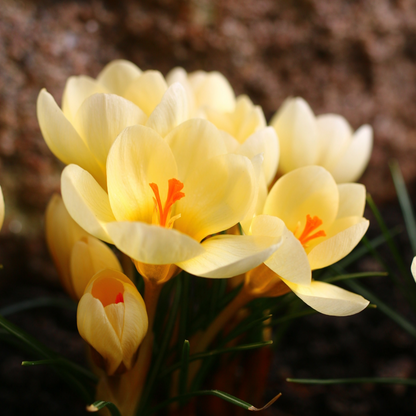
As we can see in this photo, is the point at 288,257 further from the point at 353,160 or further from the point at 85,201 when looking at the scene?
the point at 353,160

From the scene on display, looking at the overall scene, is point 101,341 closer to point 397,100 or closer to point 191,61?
point 191,61

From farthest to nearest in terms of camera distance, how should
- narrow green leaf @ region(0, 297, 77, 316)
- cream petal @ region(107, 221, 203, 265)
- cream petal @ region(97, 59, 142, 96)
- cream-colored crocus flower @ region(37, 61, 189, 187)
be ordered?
1. narrow green leaf @ region(0, 297, 77, 316)
2. cream petal @ region(97, 59, 142, 96)
3. cream-colored crocus flower @ region(37, 61, 189, 187)
4. cream petal @ region(107, 221, 203, 265)

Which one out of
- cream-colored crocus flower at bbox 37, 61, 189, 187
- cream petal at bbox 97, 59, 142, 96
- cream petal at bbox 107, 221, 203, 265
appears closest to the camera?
cream petal at bbox 107, 221, 203, 265

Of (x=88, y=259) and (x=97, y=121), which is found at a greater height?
(x=97, y=121)

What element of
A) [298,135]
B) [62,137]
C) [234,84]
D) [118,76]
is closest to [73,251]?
[62,137]

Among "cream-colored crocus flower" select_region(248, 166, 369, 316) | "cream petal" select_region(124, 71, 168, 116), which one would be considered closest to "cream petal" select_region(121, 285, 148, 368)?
"cream-colored crocus flower" select_region(248, 166, 369, 316)

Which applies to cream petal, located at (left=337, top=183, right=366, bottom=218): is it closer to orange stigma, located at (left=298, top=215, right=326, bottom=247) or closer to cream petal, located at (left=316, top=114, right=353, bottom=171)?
orange stigma, located at (left=298, top=215, right=326, bottom=247)
